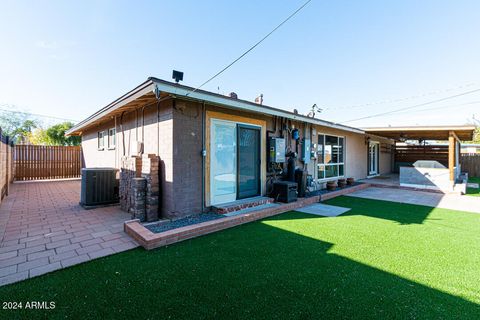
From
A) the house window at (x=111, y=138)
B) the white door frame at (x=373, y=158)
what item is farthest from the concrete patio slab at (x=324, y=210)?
the white door frame at (x=373, y=158)

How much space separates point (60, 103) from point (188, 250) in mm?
28589

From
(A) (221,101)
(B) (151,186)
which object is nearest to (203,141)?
(A) (221,101)

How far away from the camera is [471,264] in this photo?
300 cm

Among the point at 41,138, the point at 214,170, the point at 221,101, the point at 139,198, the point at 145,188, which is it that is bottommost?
the point at 139,198

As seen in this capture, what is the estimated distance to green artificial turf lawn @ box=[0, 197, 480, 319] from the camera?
2059mm

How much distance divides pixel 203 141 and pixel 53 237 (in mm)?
3310

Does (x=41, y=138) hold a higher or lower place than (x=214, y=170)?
higher

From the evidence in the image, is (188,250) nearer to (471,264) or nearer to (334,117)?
(471,264)

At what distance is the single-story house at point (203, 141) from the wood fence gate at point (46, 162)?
6.40 metres

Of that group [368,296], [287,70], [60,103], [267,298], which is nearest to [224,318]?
[267,298]

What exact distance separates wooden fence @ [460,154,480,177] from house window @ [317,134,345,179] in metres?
12.7

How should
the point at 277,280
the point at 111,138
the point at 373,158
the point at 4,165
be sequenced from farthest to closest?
the point at 373,158 → the point at 111,138 → the point at 4,165 → the point at 277,280

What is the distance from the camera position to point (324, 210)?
19.6 ft

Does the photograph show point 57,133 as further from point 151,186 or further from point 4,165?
point 151,186
